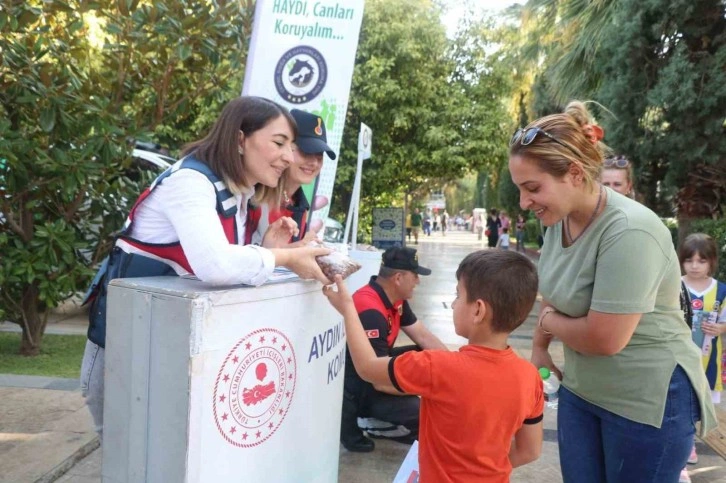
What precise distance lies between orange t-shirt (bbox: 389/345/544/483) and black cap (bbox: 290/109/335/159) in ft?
3.34

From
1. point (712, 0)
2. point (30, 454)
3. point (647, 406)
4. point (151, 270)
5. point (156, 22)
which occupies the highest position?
point (712, 0)

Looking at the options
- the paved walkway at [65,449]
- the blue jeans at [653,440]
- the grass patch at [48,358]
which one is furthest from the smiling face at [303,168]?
the grass patch at [48,358]

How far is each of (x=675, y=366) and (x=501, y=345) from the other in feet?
1.66

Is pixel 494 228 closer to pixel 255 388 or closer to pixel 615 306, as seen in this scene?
pixel 615 306

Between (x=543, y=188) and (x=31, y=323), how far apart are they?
16.9 feet

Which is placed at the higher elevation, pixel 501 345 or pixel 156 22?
pixel 156 22

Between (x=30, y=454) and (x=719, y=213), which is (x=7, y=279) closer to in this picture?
(x=30, y=454)

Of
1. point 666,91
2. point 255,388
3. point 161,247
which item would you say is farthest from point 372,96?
point 255,388

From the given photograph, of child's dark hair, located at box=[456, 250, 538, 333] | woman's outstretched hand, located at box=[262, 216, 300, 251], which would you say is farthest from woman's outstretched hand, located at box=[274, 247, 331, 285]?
child's dark hair, located at box=[456, 250, 538, 333]

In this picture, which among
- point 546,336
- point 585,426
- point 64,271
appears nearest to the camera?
point 585,426

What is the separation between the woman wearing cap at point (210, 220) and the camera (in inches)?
64.7

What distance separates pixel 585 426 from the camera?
81.2 inches

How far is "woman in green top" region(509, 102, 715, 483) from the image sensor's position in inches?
69.9

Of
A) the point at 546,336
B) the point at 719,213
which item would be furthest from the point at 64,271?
the point at 719,213
